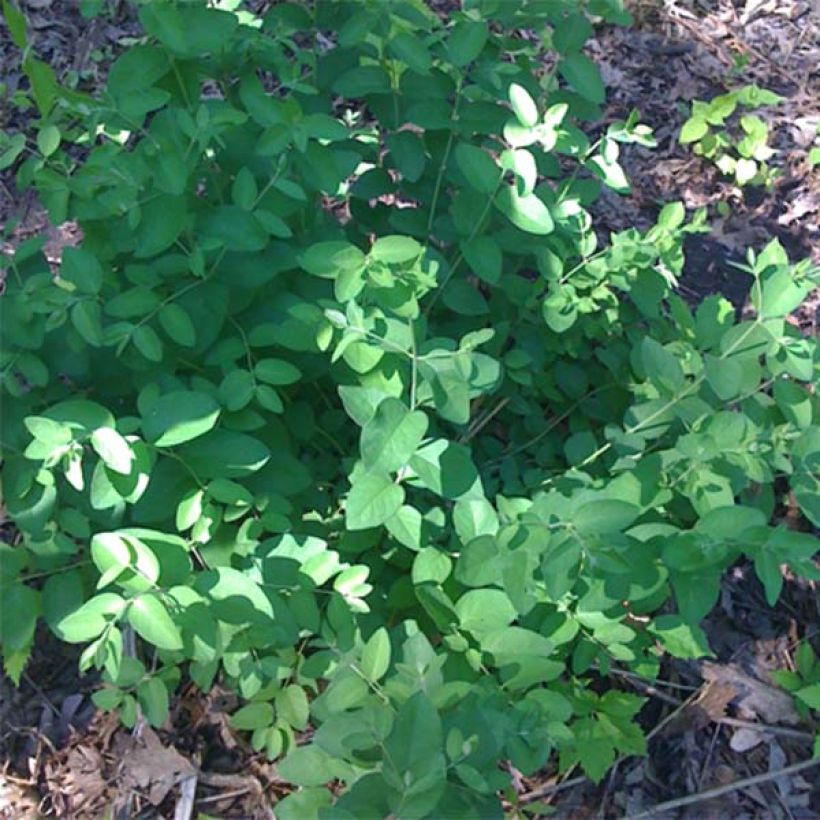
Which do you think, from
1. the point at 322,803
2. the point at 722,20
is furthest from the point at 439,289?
the point at 722,20

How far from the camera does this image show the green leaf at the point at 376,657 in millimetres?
1641

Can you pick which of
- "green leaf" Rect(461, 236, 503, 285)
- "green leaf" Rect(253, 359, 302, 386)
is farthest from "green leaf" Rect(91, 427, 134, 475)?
"green leaf" Rect(461, 236, 503, 285)

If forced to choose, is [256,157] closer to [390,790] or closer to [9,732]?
[390,790]

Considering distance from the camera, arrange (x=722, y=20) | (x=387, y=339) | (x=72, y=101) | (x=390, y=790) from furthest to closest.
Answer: (x=722, y=20)
(x=72, y=101)
(x=387, y=339)
(x=390, y=790)

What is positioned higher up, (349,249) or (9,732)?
(349,249)

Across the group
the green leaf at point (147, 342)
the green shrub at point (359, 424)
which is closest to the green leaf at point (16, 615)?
the green shrub at point (359, 424)

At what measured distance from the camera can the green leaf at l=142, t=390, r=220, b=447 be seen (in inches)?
64.3

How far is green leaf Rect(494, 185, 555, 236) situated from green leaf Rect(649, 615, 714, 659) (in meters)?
0.82

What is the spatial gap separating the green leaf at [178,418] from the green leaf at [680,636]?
3.21 feet

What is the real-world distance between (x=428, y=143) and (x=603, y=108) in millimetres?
1815

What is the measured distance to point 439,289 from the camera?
218cm

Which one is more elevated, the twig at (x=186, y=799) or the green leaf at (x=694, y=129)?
the green leaf at (x=694, y=129)

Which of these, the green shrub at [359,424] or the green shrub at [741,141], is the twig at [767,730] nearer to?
the green shrub at [359,424]

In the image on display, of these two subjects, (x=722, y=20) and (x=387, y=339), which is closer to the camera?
(x=387, y=339)
